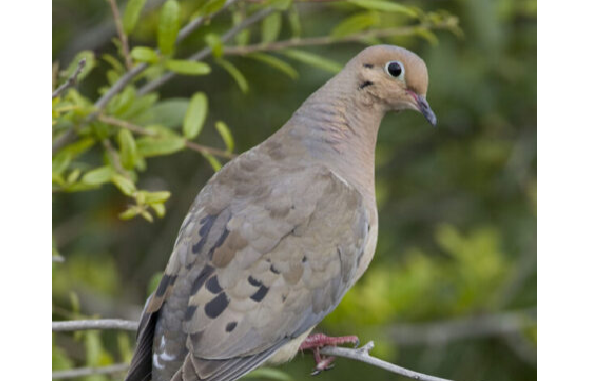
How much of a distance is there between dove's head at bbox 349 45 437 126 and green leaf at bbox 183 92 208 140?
1.52ft

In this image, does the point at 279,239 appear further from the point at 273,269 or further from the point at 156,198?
the point at 156,198

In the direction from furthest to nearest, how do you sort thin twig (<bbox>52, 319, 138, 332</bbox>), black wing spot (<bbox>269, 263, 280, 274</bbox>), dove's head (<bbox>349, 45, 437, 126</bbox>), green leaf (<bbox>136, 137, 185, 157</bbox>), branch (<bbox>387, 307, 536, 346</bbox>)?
branch (<bbox>387, 307, 536, 346</bbox>), green leaf (<bbox>136, 137, 185, 157</bbox>), dove's head (<bbox>349, 45, 437, 126</bbox>), black wing spot (<bbox>269, 263, 280, 274</bbox>), thin twig (<bbox>52, 319, 138, 332</bbox>)

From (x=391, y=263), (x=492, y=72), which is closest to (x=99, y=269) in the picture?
(x=391, y=263)

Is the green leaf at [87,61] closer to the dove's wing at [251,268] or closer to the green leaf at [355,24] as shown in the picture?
the dove's wing at [251,268]

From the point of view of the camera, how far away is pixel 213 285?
2.29 metres

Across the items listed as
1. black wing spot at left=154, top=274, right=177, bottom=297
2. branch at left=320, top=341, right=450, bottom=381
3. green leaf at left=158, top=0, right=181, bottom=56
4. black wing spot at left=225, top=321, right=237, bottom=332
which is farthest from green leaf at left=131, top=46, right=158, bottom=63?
branch at left=320, top=341, right=450, bottom=381

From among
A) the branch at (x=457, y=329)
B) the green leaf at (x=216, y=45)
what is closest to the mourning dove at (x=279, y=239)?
the green leaf at (x=216, y=45)

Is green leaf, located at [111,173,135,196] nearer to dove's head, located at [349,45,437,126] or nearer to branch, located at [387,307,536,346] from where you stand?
dove's head, located at [349,45,437,126]

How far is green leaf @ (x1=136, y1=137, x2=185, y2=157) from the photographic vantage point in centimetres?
271

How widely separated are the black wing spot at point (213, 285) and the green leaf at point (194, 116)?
0.56m

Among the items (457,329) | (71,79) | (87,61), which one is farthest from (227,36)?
(457,329)

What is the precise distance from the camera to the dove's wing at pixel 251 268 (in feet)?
7.49

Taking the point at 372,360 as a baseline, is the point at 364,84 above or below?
above

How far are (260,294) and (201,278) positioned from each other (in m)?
0.15
